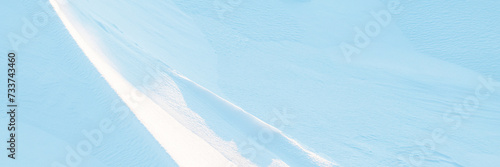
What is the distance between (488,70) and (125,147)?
13.8ft

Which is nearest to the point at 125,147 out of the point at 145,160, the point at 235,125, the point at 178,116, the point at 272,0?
the point at 145,160

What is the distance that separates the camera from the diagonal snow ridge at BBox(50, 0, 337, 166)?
317cm

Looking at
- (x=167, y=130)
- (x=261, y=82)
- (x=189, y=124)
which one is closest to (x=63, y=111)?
(x=167, y=130)

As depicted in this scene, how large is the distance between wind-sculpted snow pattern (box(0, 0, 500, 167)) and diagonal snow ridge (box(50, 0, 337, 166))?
1cm

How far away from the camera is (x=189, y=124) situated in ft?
11.5

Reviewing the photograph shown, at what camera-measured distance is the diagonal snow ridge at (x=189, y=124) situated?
3170mm

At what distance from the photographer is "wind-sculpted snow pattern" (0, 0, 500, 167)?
323cm

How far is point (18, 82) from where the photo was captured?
3.45 meters

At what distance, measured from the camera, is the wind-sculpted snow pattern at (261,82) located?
3227 millimetres

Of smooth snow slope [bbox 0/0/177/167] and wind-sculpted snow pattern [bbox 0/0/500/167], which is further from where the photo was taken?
wind-sculpted snow pattern [bbox 0/0/500/167]

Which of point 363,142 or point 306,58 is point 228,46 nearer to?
point 306,58

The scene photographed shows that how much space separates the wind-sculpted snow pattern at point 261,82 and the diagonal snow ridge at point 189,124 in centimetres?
1

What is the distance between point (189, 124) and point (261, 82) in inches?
49.7

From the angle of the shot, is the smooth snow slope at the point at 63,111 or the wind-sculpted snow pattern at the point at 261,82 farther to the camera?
the wind-sculpted snow pattern at the point at 261,82
